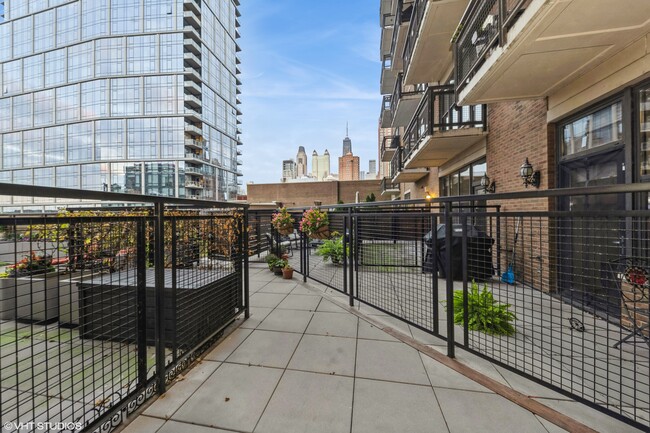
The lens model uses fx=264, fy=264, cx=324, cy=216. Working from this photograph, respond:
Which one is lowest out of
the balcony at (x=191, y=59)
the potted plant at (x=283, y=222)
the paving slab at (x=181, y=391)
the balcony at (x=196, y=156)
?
the paving slab at (x=181, y=391)

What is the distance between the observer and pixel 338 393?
2.03 m

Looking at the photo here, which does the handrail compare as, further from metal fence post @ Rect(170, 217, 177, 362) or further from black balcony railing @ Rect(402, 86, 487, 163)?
black balcony railing @ Rect(402, 86, 487, 163)

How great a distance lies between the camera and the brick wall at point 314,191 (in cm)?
2611

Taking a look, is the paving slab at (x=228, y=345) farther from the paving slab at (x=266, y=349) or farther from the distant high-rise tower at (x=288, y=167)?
the distant high-rise tower at (x=288, y=167)

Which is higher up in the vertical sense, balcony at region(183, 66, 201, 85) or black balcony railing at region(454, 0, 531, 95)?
balcony at region(183, 66, 201, 85)

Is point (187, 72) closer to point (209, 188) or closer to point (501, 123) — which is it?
point (209, 188)

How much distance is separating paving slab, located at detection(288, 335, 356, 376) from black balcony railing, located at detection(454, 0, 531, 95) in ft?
14.2

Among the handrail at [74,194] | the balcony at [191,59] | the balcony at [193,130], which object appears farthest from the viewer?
the balcony at [191,59]

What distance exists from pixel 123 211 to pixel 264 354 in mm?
3202

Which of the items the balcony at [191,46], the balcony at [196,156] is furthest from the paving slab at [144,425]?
the balcony at [191,46]

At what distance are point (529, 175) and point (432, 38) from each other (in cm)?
491

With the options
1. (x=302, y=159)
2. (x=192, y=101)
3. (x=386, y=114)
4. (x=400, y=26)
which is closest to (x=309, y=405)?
(x=400, y=26)

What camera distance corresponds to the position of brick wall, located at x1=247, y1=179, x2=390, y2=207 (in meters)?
26.1

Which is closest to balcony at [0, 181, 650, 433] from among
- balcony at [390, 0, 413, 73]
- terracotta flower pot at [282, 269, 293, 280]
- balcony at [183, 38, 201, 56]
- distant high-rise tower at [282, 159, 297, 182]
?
terracotta flower pot at [282, 269, 293, 280]
